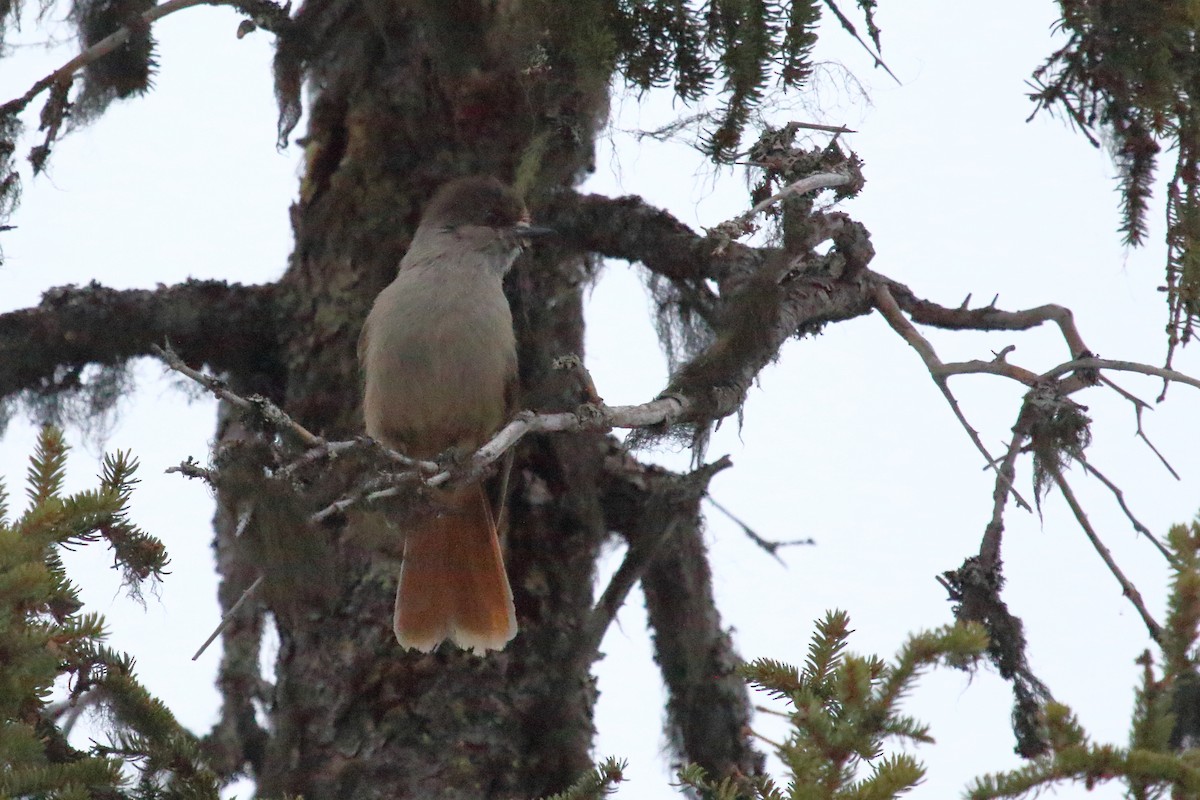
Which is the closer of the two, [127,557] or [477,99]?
[127,557]

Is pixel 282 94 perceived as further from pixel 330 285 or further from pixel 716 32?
pixel 716 32

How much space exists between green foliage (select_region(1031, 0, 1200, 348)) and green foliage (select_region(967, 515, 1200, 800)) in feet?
4.79

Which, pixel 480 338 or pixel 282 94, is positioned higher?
pixel 282 94

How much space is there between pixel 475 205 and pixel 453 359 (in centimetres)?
49

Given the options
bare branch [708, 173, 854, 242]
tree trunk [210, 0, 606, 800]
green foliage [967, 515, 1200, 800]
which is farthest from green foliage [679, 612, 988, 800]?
tree trunk [210, 0, 606, 800]

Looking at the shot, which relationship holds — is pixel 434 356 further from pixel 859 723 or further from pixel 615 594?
pixel 859 723

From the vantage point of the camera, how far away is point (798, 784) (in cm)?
212

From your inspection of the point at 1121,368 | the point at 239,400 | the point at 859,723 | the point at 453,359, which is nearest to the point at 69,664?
the point at 239,400

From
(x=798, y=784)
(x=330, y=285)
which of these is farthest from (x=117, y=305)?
(x=798, y=784)

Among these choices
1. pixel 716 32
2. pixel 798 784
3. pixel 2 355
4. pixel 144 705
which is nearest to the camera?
pixel 798 784

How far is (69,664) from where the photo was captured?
2697mm

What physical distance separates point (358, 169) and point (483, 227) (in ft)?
1.59

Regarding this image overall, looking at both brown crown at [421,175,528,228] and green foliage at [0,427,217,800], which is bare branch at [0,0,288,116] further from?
green foliage at [0,427,217,800]

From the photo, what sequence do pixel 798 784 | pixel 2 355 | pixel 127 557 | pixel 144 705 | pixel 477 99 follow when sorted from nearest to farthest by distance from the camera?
pixel 798 784, pixel 127 557, pixel 144 705, pixel 2 355, pixel 477 99
